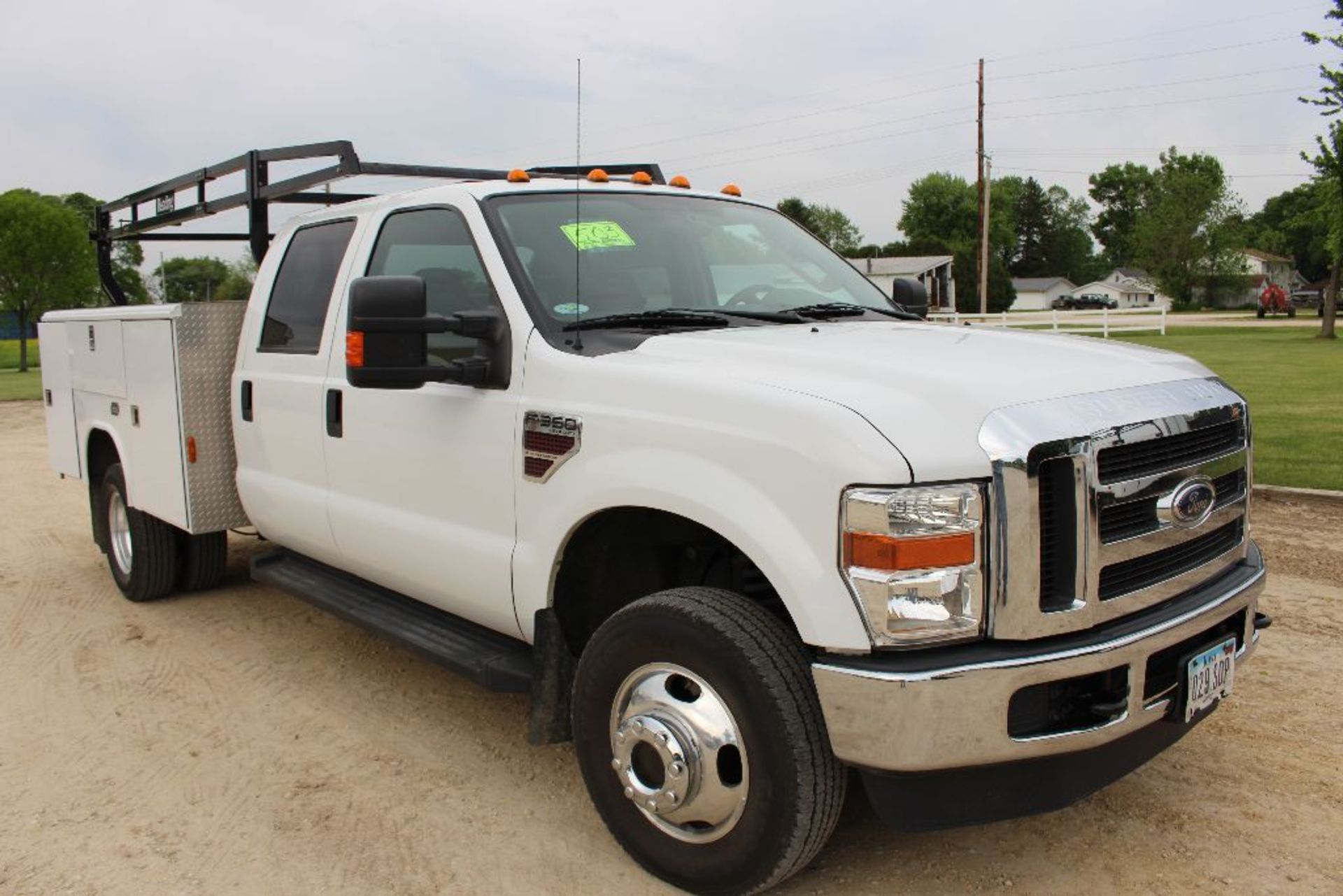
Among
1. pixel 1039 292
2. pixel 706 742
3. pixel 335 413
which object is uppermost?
pixel 1039 292

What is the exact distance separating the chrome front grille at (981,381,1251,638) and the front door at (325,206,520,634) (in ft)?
5.16

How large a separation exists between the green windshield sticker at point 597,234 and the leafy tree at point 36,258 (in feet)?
107

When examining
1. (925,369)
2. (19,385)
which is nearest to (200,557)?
(925,369)

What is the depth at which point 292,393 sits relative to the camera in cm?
465

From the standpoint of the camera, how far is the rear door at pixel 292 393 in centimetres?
451

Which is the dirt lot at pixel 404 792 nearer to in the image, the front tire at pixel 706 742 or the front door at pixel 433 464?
the front tire at pixel 706 742

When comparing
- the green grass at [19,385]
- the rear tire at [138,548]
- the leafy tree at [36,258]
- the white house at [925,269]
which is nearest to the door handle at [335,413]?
the rear tire at [138,548]

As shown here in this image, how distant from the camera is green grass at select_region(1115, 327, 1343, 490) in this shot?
8781 millimetres

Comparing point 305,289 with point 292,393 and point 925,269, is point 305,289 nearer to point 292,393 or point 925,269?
point 292,393

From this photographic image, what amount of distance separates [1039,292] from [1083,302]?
15394 mm

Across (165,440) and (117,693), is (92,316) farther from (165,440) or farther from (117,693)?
(117,693)

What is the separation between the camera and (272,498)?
4.88 metres

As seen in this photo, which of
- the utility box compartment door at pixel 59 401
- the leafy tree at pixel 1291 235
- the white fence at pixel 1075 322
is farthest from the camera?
the leafy tree at pixel 1291 235

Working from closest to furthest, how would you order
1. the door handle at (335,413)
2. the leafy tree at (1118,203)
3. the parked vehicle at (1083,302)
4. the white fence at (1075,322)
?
the door handle at (335,413)
the white fence at (1075,322)
the parked vehicle at (1083,302)
the leafy tree at (1118,203)
